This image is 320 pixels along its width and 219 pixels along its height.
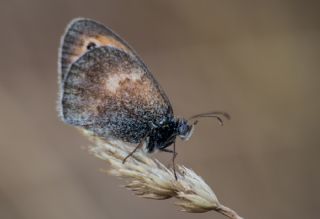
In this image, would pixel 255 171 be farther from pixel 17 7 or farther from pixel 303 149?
pixel 17 7

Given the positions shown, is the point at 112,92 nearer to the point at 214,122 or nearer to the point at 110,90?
the point at 110,90

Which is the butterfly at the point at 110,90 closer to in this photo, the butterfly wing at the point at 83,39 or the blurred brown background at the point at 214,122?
the butterfly wing at the point at 83,39

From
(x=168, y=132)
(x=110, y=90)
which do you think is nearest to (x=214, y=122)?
(x=110, y=90)

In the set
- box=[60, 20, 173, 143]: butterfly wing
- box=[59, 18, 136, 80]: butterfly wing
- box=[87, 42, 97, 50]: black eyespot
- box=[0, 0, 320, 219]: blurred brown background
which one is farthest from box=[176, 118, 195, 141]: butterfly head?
box=[0, 0, 320, 219]: blurred brown background

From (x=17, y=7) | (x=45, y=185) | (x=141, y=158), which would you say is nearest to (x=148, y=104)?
(x=141, y=158)

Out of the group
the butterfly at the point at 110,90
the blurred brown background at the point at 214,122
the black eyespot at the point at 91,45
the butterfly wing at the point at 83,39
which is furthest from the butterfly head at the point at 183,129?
the blurred brown background at the point at 214,122
